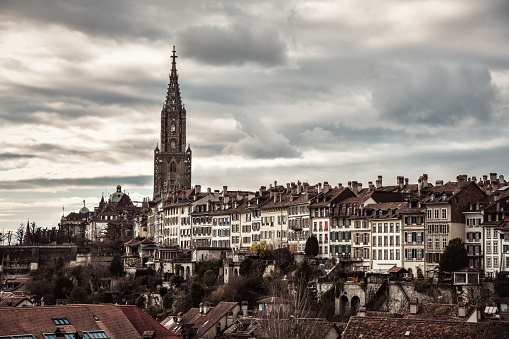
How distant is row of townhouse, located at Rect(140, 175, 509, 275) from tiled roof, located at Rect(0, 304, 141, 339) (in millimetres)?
41966

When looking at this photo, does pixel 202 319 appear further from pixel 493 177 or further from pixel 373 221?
pixel 493 177

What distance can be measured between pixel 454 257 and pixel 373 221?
47.1 ft

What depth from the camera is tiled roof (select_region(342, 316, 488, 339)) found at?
57594 millimetres

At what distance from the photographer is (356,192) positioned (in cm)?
11869

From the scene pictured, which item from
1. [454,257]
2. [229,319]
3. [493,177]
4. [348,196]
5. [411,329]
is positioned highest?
[493,177]

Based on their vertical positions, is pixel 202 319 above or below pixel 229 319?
below

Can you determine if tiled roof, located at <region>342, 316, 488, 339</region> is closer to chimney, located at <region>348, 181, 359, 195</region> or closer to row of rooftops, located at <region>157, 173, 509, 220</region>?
row of rooftops, located at <region>157, 173, 509, 220</region>

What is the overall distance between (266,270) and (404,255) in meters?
18.6

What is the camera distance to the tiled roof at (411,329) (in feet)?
189

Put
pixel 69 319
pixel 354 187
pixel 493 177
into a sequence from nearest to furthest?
pixel 69 319 → pixel 493 177 → pixel 354 187

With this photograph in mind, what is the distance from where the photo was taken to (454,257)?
94.1 meters

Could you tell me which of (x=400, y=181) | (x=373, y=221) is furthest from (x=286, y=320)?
(x=400, y=181)

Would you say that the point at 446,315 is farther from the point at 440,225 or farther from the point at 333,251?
the point at 333,251

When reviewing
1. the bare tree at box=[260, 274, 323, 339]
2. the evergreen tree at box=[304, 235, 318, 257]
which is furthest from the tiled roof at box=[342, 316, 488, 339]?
the evergreen tree at box=[304, 235, 318, 257]
